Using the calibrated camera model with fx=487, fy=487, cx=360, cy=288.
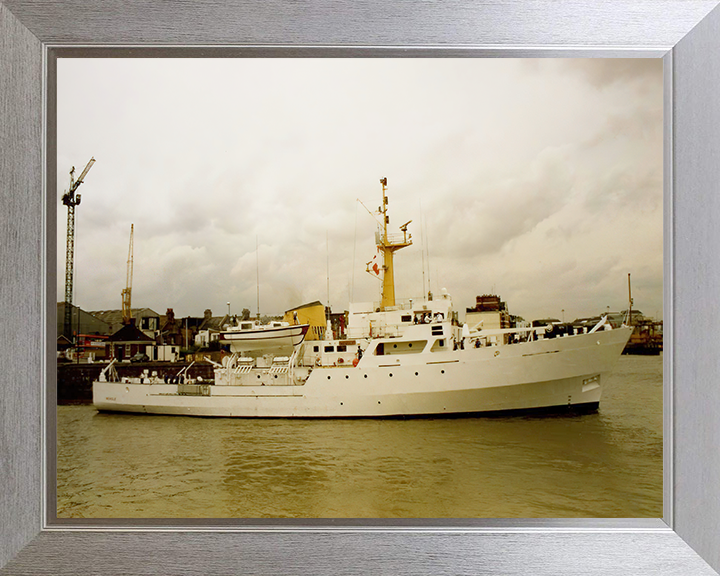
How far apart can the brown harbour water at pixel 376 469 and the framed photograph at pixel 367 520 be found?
139 mm

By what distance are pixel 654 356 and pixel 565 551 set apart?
65 centimetres

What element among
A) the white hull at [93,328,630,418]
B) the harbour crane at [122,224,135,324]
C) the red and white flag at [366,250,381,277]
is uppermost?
the red and white flag at [366,250,381,277]

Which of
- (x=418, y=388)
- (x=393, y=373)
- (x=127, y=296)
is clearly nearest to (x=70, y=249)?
(x=127, y=296)

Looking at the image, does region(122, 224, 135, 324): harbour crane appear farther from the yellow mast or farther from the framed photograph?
the yellow mast

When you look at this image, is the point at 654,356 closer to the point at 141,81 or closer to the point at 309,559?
the point at 309,559

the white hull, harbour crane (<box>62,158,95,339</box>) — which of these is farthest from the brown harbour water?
harbour crane (<box>62,158,95,339</box>)

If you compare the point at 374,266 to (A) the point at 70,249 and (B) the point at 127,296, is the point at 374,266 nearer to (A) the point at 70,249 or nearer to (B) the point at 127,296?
(B) the point at 127,296

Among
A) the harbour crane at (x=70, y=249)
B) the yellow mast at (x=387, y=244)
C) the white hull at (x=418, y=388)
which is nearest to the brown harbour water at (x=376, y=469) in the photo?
the white hull at (x=418, y=388)

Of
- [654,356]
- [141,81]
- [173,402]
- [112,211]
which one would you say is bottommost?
[173,402]

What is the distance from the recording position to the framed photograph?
1403 millimetres

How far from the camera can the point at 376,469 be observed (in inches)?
66.4

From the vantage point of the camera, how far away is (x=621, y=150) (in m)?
1.67

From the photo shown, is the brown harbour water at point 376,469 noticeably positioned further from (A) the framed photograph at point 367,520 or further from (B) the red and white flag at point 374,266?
(B) the red and white flag at point 374,266

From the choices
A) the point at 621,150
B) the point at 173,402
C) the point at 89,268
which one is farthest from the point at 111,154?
the point at 621,150
